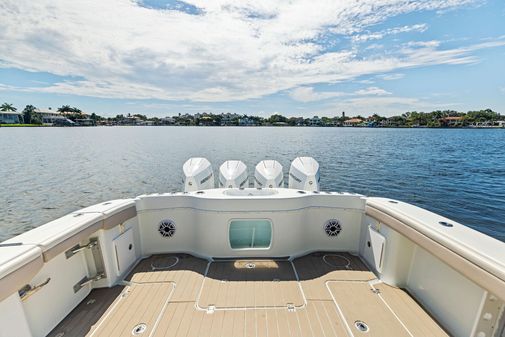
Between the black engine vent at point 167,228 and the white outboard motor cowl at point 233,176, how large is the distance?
194 centimetres

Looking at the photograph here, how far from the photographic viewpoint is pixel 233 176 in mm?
5262

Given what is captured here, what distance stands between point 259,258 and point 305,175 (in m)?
2.52

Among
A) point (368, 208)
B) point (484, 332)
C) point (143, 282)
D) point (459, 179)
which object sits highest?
point (368, 208)

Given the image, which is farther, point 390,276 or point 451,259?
point 390,276

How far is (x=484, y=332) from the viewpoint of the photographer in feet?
5.95

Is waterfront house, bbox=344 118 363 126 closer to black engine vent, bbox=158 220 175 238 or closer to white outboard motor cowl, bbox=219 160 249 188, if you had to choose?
white outboard motor cowl, bbox=219 160 249 188

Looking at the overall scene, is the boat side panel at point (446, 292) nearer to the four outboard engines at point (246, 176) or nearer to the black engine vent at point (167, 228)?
the four outboard engines at point (246, 176)

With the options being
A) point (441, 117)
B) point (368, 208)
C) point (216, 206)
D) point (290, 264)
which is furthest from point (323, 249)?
point (441, 117)

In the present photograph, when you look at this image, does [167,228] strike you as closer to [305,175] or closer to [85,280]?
[85,280]

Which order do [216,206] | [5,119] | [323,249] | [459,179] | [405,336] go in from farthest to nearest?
[5,119], [459,179], [323,249], [216,206], [405,336]

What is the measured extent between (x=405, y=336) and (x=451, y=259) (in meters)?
0.78

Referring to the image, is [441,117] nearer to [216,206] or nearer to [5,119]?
[216,206]

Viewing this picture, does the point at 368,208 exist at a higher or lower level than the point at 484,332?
higher

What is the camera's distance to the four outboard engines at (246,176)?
16.9 feet
